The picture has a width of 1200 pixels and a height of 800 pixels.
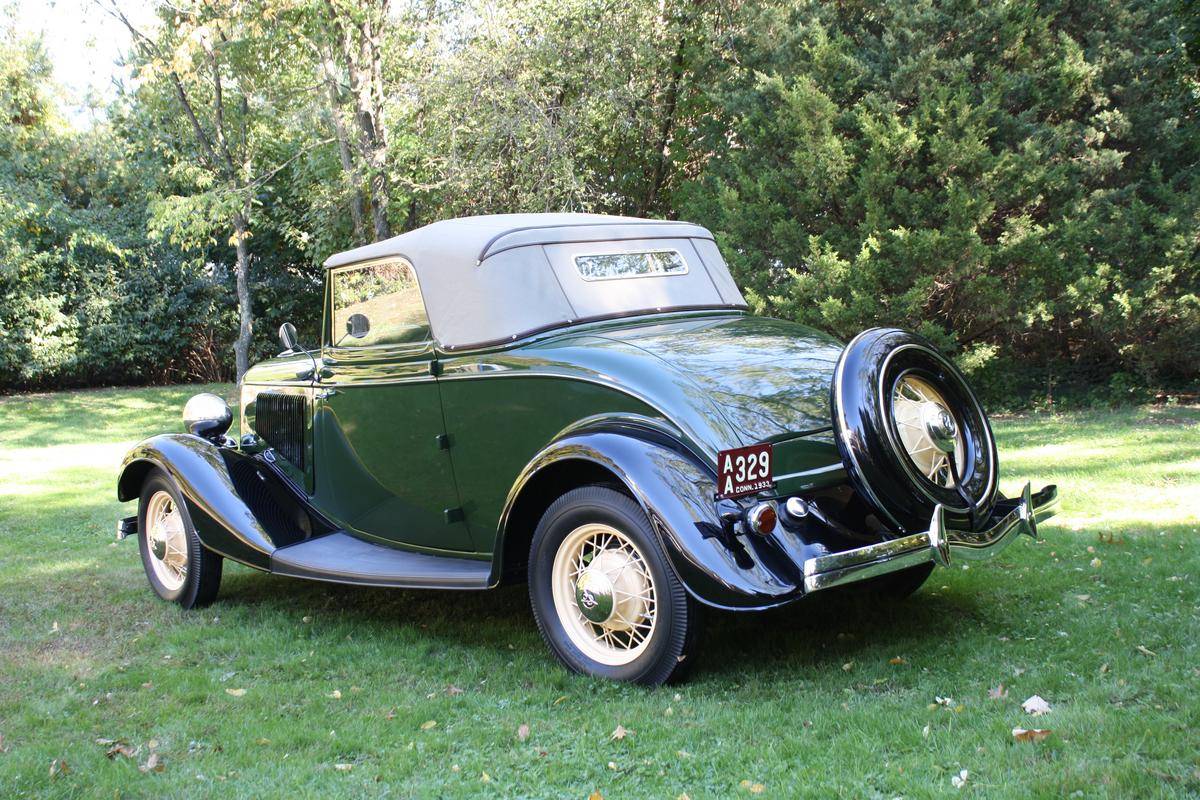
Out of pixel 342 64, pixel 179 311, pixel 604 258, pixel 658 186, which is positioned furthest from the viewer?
pixel 179 311

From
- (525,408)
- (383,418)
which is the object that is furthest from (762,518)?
(383,418)

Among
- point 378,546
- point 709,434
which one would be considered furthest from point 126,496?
point 709,434

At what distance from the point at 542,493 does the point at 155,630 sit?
2369mm

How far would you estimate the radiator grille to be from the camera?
5789mm

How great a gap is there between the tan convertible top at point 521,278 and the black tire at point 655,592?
0.95 meters

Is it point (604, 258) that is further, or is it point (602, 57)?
point (602, 57)

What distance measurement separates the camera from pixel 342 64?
15.3 m

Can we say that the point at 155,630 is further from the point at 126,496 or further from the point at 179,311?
the point at 179,311

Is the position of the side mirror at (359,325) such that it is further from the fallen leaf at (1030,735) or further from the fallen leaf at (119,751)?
the fallen leaf at (1030,735)

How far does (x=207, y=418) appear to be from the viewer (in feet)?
20.6

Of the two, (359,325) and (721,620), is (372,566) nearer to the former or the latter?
(359,325)

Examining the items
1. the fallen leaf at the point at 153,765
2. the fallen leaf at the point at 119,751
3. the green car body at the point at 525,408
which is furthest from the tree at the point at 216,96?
the fallen leaf at the point at 153,765

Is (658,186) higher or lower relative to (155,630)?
higher

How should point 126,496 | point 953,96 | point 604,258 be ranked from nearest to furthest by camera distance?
1. point 604,258
2. point 126,496
3. point 953,96
